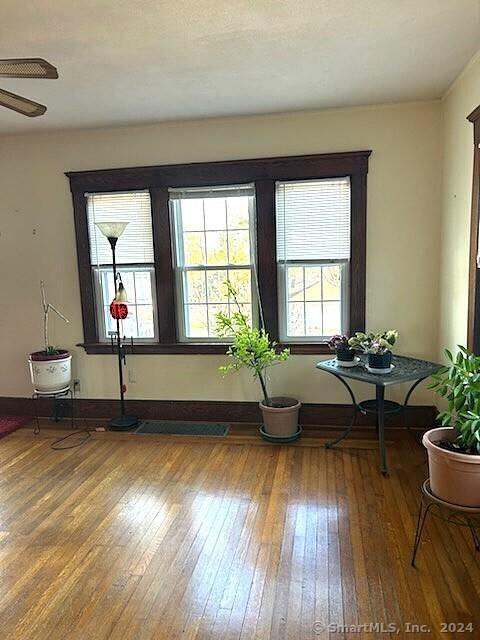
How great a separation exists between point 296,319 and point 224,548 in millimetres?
2061

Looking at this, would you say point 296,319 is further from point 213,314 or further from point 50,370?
point 50,370

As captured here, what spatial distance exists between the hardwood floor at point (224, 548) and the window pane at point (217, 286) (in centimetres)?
132

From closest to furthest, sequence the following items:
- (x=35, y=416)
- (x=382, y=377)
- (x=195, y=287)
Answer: (x=382, y=377) → (x=195, y=287) → (x=35, y=416)

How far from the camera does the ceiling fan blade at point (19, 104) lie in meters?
2.20

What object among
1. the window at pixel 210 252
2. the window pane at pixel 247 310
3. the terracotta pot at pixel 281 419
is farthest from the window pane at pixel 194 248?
the terracotta pot at pixel 281 419

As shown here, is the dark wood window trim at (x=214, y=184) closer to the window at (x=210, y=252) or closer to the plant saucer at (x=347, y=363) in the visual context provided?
the window at (x=210, y=252)

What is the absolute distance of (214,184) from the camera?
3.79m

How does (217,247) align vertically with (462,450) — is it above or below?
above

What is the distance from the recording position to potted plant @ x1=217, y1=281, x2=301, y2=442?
11.4 feet

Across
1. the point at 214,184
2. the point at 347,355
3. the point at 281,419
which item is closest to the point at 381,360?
the point at 347,355

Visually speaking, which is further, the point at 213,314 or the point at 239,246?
the point at 213,314

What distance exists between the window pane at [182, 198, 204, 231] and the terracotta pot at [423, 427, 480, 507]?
8.73 feet

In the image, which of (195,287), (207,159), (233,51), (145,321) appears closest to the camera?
(233,51)

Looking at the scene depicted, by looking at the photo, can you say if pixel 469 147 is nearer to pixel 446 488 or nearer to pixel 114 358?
pixel 446 488
